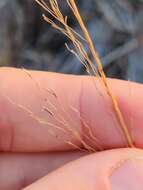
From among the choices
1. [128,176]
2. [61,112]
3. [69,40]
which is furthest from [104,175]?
[69,40]

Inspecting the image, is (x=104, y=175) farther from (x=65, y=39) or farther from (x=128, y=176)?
(x=65, y=39)

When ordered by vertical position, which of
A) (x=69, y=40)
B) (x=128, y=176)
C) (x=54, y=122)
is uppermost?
(x=69, y=40)

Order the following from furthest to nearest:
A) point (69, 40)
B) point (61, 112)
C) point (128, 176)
Result: point (69, 40), point (61, 112), point (128, 176)

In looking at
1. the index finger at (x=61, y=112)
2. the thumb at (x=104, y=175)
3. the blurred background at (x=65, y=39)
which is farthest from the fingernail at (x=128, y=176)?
the blurred background at (x=65, y=39)

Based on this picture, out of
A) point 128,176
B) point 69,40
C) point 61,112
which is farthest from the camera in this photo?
point 69,40

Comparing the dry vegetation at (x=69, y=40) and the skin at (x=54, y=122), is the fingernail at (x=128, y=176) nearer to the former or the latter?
the skin at (x=54, y=122)

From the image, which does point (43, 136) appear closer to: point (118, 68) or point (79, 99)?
point (79, 99)

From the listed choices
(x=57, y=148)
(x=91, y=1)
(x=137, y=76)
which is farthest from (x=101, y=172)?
(x=91, y=1)
